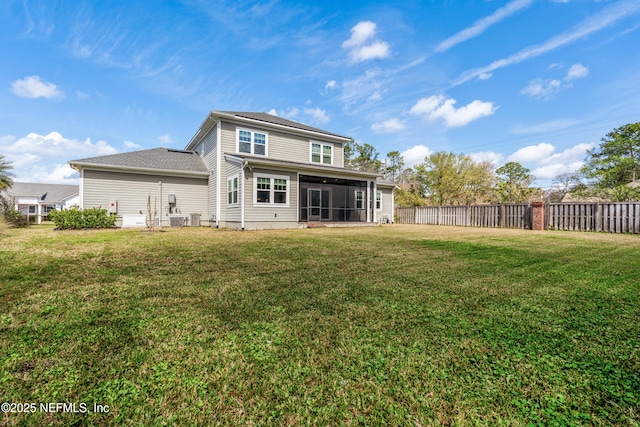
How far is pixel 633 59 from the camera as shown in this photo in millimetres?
14234

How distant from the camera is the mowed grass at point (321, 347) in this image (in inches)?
49.3

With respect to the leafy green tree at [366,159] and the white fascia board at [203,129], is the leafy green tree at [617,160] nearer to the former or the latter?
the leafy green tree at [366,159]

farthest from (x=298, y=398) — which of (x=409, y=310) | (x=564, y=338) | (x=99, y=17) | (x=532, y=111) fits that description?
(x=532, y=111)

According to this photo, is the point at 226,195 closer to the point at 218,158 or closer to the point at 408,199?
the point at 218,158

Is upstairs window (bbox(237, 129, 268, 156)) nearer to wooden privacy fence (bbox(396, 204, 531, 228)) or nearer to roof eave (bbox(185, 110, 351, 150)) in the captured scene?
roof eave (bbox(185, 110, 351, 150))

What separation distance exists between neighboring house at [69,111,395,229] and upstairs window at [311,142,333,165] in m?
0.06

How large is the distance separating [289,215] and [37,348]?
11.1m

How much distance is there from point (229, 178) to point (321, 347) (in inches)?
486

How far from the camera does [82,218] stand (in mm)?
10938

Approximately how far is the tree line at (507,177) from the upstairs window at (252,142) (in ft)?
49.4

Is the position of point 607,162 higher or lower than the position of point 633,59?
lower

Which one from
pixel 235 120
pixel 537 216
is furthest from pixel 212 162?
pixel 537 216

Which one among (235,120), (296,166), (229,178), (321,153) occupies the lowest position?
(229,178)

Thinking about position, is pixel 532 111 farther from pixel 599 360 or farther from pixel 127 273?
pixel 127 273
